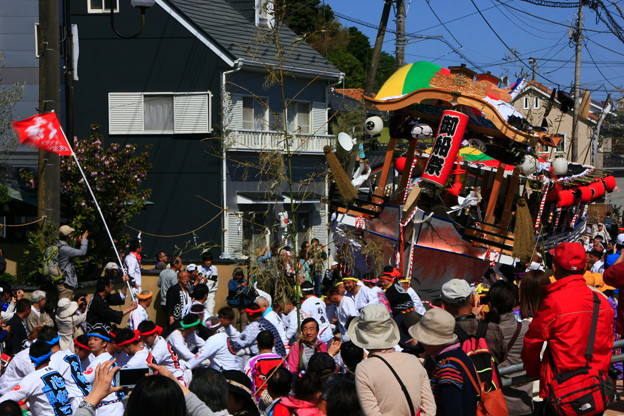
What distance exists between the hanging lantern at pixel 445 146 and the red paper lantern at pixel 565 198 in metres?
5.90

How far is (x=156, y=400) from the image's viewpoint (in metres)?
3.78

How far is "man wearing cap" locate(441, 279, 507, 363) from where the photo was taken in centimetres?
638

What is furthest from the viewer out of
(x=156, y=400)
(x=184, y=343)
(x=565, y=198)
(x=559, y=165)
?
(x=565, y=198)

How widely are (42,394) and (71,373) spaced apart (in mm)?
552

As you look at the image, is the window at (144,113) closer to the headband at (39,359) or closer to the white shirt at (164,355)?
the white shirt at (164,355)

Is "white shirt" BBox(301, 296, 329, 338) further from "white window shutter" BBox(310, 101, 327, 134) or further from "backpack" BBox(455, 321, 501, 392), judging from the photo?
"white window shutter" BBox(310, 101, 327, 134)

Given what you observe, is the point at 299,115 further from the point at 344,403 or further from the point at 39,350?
the point at 344,403

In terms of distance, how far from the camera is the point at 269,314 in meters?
9.95

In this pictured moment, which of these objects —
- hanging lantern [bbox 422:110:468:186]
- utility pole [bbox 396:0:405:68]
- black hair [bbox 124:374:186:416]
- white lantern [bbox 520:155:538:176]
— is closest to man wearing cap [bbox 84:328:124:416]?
black hair [bbox 124:374:186:416]

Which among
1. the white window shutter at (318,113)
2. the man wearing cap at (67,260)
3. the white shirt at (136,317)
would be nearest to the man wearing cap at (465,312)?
the white shirt at (136,317)

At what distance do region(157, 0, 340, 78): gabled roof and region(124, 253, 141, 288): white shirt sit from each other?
25.3ft

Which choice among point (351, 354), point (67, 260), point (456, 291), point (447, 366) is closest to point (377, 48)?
point (67, 260)

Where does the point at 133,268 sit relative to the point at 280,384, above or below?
below

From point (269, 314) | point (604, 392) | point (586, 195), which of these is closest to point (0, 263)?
point (269, 314)
